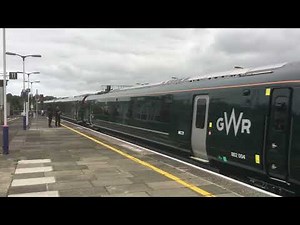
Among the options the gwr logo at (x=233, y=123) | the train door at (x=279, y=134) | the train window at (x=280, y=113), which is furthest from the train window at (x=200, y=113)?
the train window at (x=280, y=113)

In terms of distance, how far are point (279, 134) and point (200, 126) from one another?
4213 mm

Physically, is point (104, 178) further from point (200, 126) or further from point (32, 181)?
point (200, 126)

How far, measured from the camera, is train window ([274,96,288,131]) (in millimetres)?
8672

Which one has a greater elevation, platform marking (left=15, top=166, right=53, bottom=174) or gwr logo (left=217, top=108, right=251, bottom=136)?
gwr logo (left=217, top=108, right=251, bottom=136)

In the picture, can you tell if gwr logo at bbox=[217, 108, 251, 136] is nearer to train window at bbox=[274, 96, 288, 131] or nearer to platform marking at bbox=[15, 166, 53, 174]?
train window at bbox=[274, 96, 288, 131]

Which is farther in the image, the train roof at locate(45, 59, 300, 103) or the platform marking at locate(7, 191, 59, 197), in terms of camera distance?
the train roof at locate(45, 59, 300, 103)

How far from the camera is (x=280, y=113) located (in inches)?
348

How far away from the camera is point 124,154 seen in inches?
590

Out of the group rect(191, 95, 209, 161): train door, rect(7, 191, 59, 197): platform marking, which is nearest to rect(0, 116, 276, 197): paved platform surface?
rect(7, 191, 59, 197): platform marking

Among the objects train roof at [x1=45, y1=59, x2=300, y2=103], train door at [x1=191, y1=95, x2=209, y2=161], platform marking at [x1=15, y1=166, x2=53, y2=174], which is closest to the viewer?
train roof at [x1=45, y1=59, x2=300, y2=103]

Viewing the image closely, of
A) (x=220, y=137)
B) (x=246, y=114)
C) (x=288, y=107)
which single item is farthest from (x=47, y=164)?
(x=288, y=107)

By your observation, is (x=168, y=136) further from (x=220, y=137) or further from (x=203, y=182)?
(x=203, y=182)

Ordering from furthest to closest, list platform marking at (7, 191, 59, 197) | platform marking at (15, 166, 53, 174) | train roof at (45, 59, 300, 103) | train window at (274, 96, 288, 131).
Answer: platform marking at (15, 166, 53, 174), train roof at (45, 59, 300, 103), train window at (274, 96, 288, 131), platform marking at (7, 191, 59, 197)
